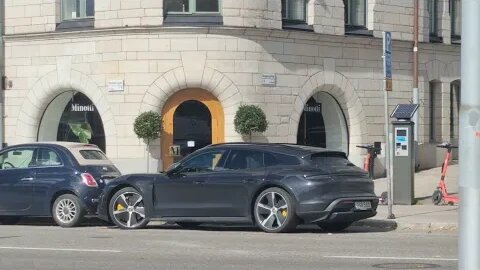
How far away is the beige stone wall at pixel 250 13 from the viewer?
21.7m

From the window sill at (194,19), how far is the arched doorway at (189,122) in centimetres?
183

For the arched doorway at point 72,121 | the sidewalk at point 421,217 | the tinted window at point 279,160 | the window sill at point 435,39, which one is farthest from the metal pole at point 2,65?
the window sill at point 435,39

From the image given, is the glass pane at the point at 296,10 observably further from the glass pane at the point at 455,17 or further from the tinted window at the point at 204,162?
the tinted window at the point at 204,162

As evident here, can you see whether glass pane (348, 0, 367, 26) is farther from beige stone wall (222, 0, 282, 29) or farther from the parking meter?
the parking meter

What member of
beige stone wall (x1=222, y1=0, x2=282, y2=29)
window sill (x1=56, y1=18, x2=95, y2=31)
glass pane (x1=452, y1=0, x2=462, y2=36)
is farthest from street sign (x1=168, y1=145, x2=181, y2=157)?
glass pane (x1=452, y1=0, x2=462, y2=36)

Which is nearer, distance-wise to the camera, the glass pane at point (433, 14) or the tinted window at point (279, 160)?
the tinted window at point (279, 160)

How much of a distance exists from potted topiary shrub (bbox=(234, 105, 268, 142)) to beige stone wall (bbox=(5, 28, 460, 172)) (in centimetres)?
34

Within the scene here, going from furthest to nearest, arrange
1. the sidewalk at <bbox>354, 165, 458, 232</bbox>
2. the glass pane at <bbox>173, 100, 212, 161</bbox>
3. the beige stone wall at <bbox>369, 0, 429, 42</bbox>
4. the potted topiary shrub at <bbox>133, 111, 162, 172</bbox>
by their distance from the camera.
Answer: the beige stone wall at <bbox>369, 0, 429, 42</bbox> → the glass pane at <bbox>173, 100, 212, 161</bbox> → the potted topiary shrub at <bbox>133, 111, 162, 172</bbox> → the sidewalk at <bbox>354, 165, 458, 232</bbox>

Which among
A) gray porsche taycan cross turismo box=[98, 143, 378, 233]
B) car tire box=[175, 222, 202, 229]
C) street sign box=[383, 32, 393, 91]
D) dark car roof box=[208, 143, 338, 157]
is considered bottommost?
car tire box=[175, 222, 202, 229]

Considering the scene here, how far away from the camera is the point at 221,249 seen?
11305mm

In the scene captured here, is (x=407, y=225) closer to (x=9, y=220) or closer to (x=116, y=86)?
(x=9, y=220)

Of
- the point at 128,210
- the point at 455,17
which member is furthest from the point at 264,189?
the point at 455,17

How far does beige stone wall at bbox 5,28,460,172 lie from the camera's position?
21797mm

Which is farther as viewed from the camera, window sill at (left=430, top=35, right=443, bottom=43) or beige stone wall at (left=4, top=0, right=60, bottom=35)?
window sill at (left=430, top=35, right=443, bottom=43)
